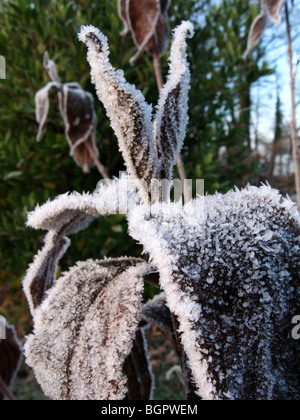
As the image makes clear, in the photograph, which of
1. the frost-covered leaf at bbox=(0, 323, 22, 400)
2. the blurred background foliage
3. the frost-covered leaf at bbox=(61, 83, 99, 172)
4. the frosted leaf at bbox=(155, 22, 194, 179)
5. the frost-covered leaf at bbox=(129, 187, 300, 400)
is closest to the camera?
the frost-covered leaf at bbox=(129, 187, 300, 400)

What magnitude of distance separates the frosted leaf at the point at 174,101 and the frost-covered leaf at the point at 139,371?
0.34 meters

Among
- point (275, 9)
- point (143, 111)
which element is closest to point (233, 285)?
point (143, 111)

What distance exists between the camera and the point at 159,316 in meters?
0.52

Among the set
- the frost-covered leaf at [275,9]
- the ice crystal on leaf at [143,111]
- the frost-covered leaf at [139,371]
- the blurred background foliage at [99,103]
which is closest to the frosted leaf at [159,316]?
the frost-covered leaf at [139,371]

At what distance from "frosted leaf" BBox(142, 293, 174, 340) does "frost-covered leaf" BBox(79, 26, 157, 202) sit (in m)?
0.22

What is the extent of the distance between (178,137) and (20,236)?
1.71 m


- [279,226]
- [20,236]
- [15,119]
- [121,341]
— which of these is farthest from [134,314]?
[15,119]

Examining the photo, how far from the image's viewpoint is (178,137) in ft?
1.28

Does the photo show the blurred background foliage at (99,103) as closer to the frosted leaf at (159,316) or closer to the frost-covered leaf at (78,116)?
the frost-covered leaf at (78,116)

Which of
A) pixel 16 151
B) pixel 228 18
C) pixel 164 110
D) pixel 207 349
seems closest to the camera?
pixel 207 349

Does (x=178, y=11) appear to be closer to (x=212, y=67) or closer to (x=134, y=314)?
(x=212, y=67)

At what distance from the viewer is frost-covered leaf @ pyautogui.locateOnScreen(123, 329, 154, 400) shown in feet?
1.82

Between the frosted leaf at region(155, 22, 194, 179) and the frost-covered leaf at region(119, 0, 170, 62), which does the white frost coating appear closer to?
the frosted leaf at region(155, 22, 194, 179)

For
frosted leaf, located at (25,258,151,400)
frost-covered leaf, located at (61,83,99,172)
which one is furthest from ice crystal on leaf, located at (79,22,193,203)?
frost-covered leaf, located at (61,83,99,172)
